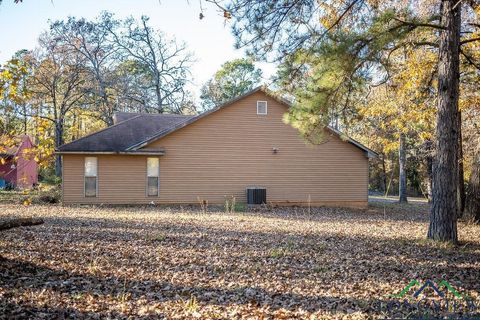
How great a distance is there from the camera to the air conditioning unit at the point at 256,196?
19.3 m

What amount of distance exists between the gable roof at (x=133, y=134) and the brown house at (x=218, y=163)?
0.04m

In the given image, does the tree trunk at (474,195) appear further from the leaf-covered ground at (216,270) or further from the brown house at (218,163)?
the brown house at (218,163)

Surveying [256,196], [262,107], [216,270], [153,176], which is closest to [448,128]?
[216,270]

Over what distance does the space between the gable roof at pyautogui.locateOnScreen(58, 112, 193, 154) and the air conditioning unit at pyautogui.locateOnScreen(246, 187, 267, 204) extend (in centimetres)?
564

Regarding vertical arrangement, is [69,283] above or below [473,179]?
below

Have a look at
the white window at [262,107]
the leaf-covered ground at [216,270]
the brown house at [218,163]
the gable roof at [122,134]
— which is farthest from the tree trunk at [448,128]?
the gable roof at [122,134]

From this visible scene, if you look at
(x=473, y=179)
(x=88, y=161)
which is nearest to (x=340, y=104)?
(x=473, y=179)

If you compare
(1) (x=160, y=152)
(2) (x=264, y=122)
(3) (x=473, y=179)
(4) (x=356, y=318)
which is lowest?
(4) (x=356, y=318)

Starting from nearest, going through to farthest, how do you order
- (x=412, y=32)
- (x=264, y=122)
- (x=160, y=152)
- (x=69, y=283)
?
(x=69, y=283) < (x=412, y=32) < (x=160, y=152) < (x=264, y=122)

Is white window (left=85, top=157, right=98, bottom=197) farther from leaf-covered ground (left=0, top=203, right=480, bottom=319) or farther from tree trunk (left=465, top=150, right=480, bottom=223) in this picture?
tree trunk (left=465, top=150, right=480, bottom=223)

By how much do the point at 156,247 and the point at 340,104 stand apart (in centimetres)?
547

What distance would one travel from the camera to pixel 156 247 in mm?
8695

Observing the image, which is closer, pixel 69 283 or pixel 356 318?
pixel 356 318

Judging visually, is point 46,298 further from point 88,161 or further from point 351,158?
point 351,158
